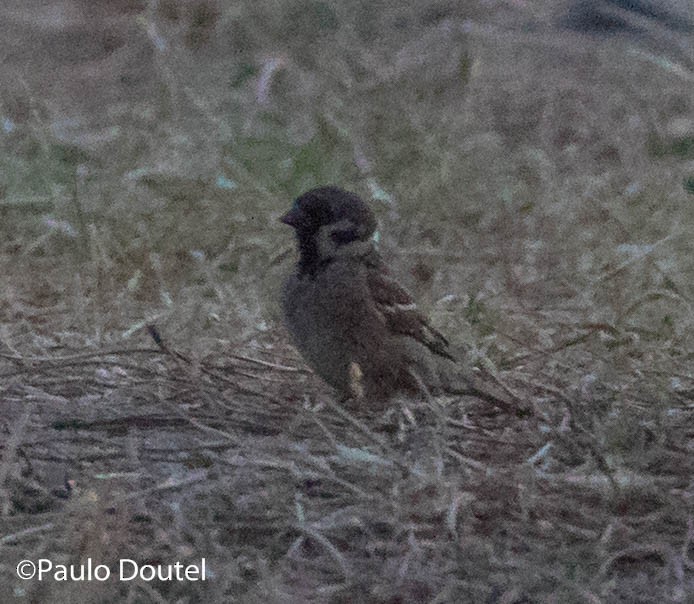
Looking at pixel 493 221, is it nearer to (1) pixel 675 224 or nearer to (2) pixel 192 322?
(1) pixel 675 224

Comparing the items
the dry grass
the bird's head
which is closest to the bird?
the bird's head

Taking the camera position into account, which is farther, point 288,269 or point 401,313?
point 288,269

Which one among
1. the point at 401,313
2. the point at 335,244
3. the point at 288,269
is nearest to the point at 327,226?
the point at 335,244

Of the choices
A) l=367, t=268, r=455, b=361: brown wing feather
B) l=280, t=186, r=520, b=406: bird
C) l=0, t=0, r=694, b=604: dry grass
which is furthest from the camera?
l=367, t=268, r=455, b=361: brown wing feather

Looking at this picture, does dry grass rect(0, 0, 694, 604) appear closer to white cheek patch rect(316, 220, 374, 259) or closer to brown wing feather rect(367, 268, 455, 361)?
brown wing feather rect(367, 268, 455, 361)

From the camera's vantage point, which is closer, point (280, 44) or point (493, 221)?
point (493, 221)

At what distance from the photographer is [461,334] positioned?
12.9ft

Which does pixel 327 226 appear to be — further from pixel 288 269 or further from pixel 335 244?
pixel 288 269

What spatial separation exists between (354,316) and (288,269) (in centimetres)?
29

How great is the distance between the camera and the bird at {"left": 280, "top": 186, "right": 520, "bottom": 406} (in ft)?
11.4

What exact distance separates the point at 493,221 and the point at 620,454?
8.03ft

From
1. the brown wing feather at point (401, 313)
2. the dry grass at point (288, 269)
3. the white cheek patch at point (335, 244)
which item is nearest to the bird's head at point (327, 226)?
the white cheek patch at point (335, 244)

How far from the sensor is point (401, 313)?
3.62 m

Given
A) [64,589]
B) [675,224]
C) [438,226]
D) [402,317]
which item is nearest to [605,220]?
[675,224]
